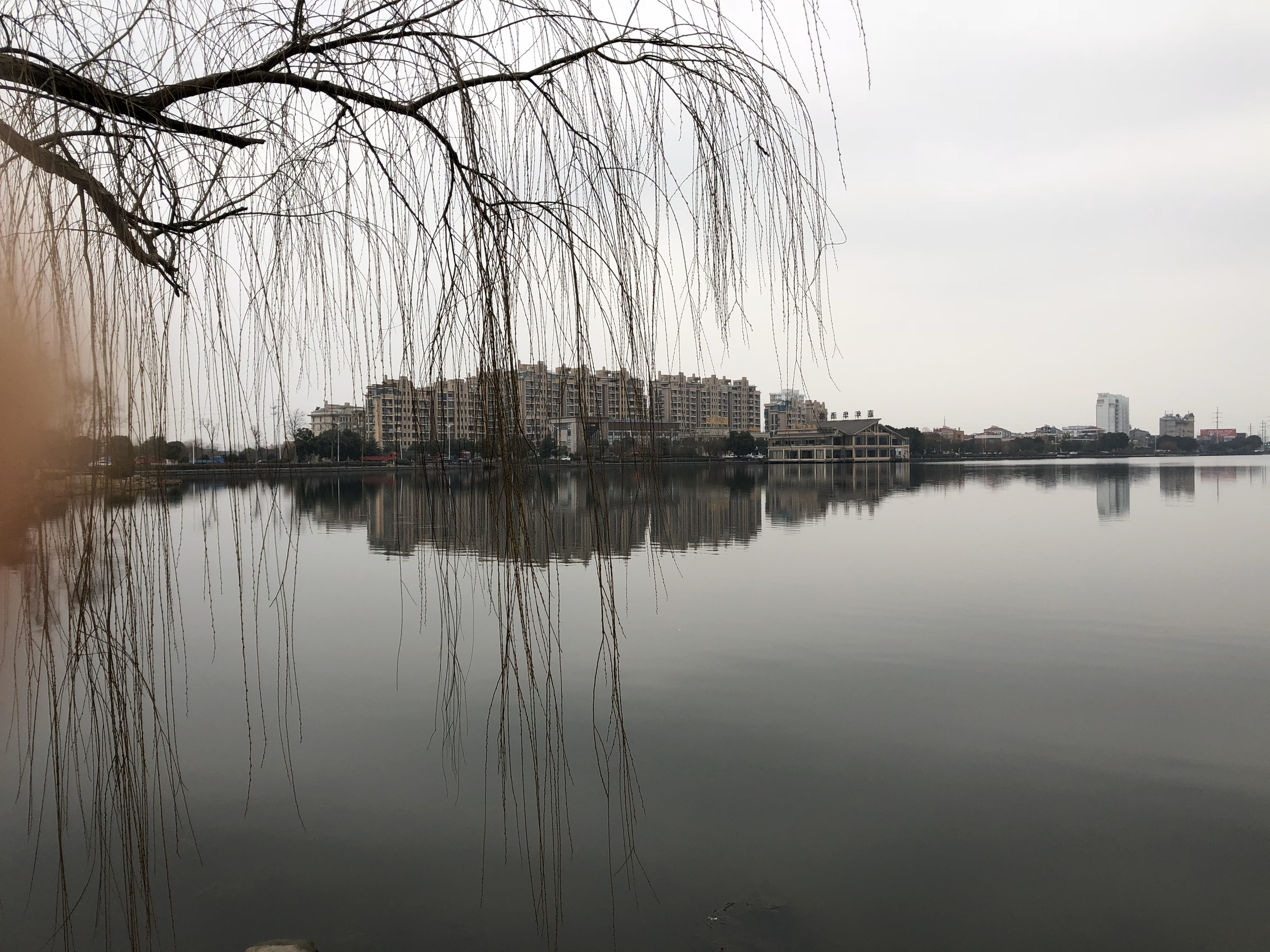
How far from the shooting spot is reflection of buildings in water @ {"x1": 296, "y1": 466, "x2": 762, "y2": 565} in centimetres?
194

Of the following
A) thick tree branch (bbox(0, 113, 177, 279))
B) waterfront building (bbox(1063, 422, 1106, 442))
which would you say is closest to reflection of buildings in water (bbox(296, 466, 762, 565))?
thick tree branch (bbox(0, 113, 177, 279))

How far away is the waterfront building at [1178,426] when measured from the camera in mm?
157750

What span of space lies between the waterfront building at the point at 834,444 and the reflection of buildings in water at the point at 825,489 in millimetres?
12776

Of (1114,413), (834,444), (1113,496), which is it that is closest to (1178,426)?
(1114,413)

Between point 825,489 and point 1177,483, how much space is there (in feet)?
64.7

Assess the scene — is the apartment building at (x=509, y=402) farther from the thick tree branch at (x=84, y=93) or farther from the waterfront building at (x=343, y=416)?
the thick tree branch at (x=84, y=93)

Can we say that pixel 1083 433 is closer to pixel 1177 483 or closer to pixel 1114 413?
pixel 1114 413

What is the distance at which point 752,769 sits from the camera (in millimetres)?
5766

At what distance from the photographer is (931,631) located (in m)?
9.82

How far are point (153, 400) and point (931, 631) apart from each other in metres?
9.67

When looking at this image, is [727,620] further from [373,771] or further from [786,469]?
[786,469]

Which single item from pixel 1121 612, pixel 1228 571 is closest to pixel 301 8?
pixel 1121 612

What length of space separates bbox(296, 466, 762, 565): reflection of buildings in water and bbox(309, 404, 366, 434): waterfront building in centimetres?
30

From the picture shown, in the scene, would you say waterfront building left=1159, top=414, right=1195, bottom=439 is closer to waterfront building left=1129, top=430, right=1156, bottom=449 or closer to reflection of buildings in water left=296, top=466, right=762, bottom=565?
waterfront building left=1129, top=430, right=1156, bottom=449
